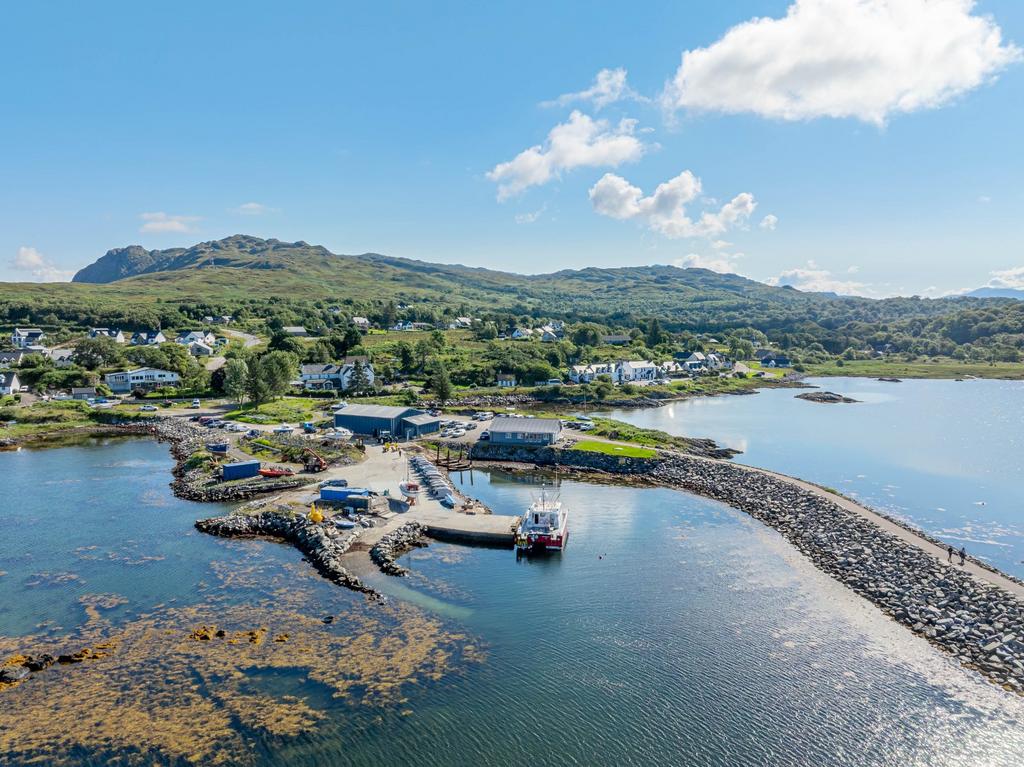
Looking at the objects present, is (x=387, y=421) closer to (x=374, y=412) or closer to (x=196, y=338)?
(x=374, y=412)

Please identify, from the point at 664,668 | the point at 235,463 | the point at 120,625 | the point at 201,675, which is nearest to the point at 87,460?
the point at 235,463

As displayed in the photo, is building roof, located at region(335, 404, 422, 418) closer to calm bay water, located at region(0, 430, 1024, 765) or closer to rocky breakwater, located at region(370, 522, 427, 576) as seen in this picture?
calm bay water, located at region(0, 430, 1024, 765)

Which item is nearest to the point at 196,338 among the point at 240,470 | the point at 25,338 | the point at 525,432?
the point at 25,338

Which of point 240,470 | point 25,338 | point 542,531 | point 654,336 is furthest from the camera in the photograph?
point 654,336

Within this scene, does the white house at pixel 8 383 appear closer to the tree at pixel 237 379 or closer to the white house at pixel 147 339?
the tree at pixel 237 379

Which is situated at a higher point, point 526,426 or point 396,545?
point 526,426

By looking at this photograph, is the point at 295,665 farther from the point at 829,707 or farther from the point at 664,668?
the point at 829,707

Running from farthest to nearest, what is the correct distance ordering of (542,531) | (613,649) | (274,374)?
(274,374), (542,531), (613,649)
